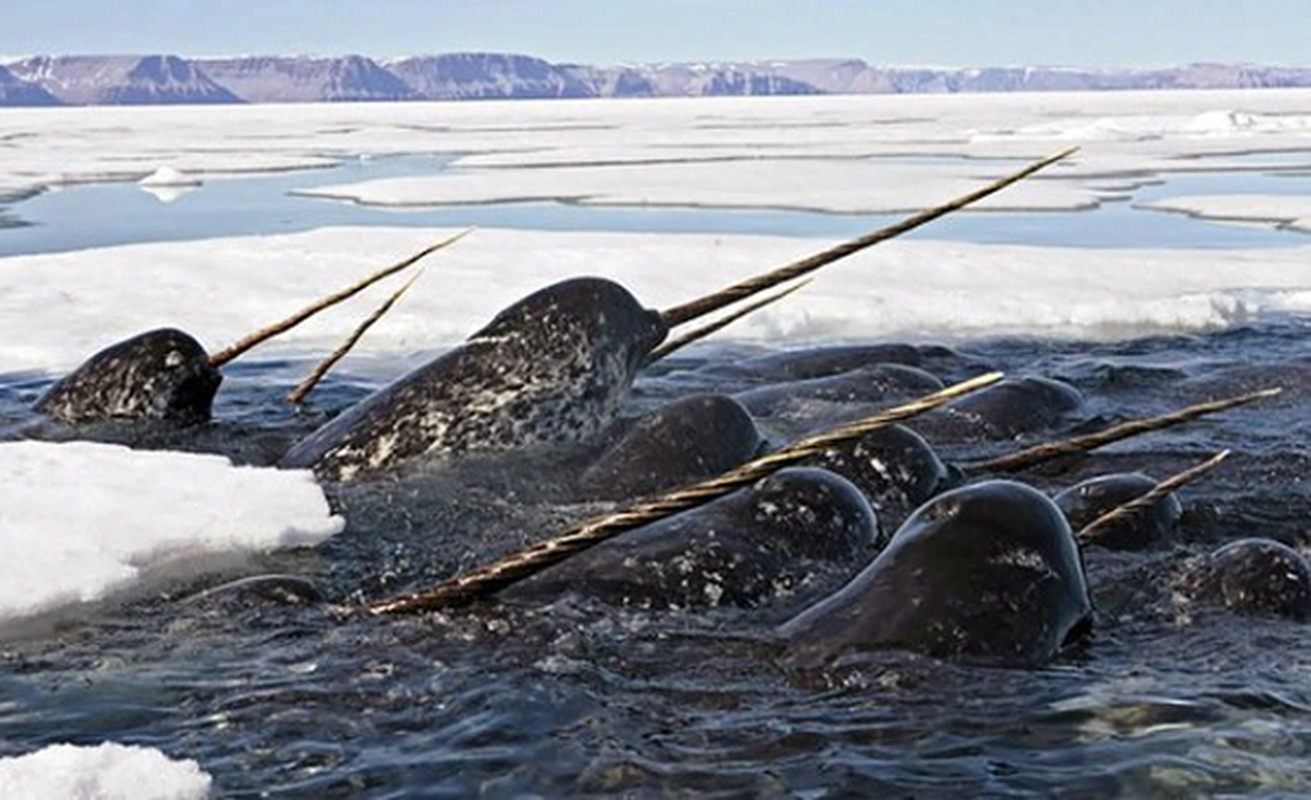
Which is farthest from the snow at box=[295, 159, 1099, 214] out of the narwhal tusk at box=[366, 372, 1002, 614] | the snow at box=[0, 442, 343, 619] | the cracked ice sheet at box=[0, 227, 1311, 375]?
the narwhal tusk at box=[366, 372, 1002, 614]

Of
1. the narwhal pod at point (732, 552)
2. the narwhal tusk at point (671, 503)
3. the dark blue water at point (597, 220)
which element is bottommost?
the dark blue water at point (597, 220)

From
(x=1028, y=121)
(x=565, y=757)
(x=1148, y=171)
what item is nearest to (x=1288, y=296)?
(x=565, y=757)

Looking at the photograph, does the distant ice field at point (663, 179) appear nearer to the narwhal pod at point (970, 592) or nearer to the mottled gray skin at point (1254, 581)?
the mottled gray skin at point (1254, 581)

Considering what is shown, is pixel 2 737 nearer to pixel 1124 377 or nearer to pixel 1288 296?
pixel 1124 377

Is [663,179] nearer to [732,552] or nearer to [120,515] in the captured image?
[120,515]

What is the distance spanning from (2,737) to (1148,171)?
29718 mm

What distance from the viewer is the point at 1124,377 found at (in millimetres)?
9906

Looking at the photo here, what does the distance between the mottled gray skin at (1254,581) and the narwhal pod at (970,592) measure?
0.53 m

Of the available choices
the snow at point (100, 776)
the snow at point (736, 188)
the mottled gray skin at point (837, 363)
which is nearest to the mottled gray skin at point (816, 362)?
the mottled gray skin at point (837, 363)

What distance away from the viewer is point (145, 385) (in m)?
8.38

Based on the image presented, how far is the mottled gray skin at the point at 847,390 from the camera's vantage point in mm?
8492

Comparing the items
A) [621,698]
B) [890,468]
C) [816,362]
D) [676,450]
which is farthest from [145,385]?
[621,698]

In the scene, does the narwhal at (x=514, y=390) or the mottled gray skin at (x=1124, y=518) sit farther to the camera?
the narwhal at (x=514, y=390)

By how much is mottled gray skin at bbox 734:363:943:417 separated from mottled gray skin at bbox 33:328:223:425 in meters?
2.74
